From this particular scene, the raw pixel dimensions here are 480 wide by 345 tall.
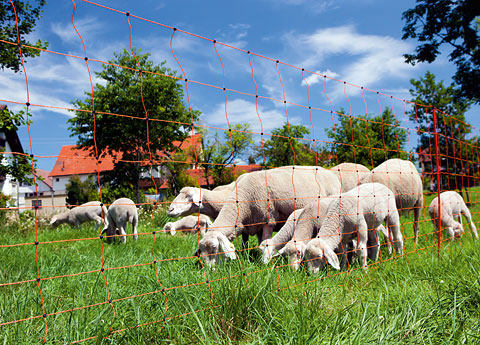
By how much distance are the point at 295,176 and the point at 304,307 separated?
412 cm

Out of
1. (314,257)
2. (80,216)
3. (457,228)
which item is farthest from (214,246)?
(80,216)

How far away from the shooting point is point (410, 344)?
2.28m

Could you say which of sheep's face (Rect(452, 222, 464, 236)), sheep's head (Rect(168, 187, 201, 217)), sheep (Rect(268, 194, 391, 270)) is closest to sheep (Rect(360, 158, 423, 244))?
sheep's face (Rect(452, 222, 464, 236))

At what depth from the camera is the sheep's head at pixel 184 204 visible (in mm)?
6941

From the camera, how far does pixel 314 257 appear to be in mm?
4172

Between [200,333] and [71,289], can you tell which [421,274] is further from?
[71,289]

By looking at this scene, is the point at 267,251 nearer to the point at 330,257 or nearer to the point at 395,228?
the point at 330,257

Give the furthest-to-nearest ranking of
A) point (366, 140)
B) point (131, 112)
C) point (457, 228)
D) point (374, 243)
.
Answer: point (366, 140) → point (131, 112) → point (457, 228) → point (374, 243)

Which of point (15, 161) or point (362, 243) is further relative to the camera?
point (15, 161)

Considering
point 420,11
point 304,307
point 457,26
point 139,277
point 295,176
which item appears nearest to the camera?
point 304,307

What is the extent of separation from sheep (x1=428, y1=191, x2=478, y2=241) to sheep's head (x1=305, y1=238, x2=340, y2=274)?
4.28 meters

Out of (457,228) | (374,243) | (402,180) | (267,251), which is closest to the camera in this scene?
(267,251)

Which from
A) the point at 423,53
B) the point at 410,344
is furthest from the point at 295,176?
the point at 423,53

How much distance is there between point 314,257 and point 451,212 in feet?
17.1
